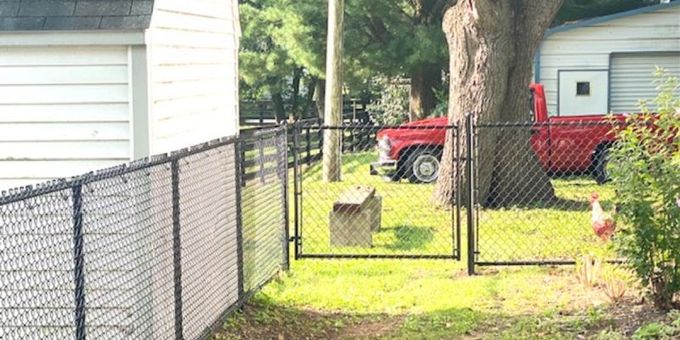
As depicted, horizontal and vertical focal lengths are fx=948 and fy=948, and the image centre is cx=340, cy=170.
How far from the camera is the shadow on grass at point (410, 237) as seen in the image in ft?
33.4

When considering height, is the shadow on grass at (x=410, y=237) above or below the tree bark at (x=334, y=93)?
below

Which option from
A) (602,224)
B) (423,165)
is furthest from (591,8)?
(602,224)

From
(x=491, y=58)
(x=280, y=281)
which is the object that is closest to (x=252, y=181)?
(x=280, y=281)

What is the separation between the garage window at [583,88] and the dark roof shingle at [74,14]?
13.5m

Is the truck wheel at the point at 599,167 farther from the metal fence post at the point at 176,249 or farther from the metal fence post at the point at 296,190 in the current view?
the metal fence post at the point at 176,249

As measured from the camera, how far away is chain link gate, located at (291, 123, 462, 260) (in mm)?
9281

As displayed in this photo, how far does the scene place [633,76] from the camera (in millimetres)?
18812

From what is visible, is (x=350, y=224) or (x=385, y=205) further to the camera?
(x=385, y=205)

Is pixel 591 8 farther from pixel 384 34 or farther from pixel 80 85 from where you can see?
pixel 80 85

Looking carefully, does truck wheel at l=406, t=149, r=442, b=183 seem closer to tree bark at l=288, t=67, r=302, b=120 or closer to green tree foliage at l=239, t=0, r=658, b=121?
green tree foliage at l=239, t=0, r=658, b=121

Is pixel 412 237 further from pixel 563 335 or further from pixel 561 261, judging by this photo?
pixel 563 335

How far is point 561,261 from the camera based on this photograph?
28.8 feet

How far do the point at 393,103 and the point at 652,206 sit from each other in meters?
20.7

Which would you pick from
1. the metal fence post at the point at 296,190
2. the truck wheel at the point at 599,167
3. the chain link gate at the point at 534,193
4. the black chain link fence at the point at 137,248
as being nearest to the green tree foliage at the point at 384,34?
the chain link gate at the point at 534,193
